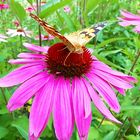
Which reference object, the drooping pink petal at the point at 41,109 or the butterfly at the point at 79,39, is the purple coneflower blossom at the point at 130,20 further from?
the drooping pink petal at the point at 41,109

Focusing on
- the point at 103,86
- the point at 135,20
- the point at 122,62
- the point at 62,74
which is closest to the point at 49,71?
the point at 62,74

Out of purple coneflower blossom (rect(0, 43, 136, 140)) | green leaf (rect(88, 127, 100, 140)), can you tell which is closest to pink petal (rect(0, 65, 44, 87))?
purple coneflower blossom (rect(0, 43, 136, 140))

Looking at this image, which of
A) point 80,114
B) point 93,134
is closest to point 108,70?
point 80,114

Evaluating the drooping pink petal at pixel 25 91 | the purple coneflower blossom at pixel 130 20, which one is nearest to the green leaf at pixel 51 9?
the drooping pink petal at pixel 25 91

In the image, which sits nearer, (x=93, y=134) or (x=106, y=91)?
(x=106, y=91)

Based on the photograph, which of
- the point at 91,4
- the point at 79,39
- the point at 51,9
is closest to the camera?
the point at 79,39

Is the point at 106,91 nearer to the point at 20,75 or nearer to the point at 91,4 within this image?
the point at 20,75

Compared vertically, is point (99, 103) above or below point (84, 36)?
below

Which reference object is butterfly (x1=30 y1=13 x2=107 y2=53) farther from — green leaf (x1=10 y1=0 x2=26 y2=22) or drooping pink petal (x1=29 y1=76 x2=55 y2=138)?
green leaf (x1=10 y1=0 x2=26 y2=22)
